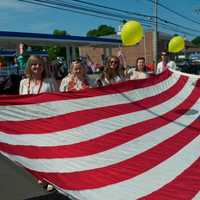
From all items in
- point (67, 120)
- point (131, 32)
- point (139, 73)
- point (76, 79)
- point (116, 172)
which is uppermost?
point (131, 32)

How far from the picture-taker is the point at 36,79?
205 inches

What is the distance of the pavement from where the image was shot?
4.81 m

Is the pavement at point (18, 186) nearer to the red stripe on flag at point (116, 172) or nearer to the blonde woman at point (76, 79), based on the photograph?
the red stripe on flag at point (116, 172)

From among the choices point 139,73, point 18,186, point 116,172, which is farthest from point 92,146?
point 139,73

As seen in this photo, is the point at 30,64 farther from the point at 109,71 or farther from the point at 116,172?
the point at 116,172

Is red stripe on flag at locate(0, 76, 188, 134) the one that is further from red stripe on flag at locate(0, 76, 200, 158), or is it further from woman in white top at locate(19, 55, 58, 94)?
woman in white top at locate(19, 55, 58, 94)

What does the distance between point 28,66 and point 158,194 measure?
223cm

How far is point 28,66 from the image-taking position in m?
5.16

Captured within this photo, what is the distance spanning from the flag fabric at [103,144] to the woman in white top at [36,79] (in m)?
0.45

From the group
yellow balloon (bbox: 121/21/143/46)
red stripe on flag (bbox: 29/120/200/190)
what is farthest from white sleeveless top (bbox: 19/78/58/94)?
yellow balloon (bbox: 121/21/143/46)

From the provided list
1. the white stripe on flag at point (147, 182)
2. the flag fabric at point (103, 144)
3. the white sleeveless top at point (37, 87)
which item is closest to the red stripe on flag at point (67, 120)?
the flag fabric at point (103, 144)

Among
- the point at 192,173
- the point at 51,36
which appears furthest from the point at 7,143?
the point at 51,36

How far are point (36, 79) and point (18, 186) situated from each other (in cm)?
123

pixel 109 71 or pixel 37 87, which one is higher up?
pixel 109 71
